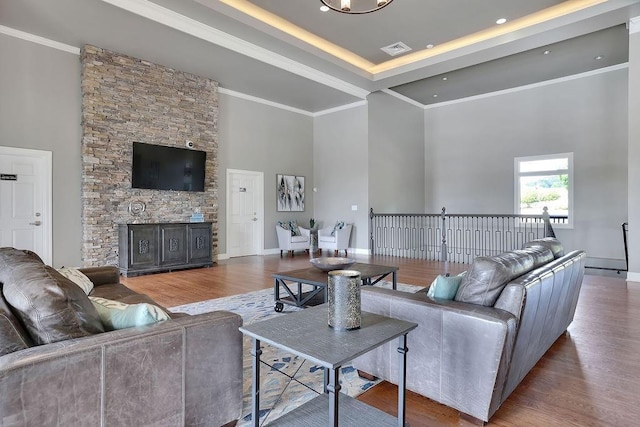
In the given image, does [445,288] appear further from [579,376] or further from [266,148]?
[266,148]

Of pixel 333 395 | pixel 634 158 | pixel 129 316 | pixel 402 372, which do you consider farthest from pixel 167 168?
pixel 634 158

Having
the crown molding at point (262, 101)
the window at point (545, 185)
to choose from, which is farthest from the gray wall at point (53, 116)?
the window at point (545, 185)

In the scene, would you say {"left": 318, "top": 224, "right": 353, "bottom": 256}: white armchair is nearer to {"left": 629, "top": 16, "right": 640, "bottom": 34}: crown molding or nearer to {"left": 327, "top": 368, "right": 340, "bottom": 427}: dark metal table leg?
{"left": 629, "top": 16, "right": 640, "bottom": 34}: crown molding

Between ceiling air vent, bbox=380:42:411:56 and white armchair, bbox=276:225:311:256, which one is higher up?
ceiling air vent, bbox=380:42:411:56

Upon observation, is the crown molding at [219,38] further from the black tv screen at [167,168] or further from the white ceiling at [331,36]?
the black tv screen at [167,168]

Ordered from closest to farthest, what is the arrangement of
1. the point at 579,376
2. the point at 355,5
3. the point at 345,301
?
the point at 345,301, the point at 579,376, the point at 355,5

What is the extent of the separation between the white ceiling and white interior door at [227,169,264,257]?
196cm

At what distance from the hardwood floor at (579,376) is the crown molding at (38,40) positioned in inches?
155

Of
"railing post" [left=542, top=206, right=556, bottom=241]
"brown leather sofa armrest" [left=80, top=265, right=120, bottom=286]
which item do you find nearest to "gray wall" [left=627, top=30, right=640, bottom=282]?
"railing post" [left=542, top=206, right=556, bottom=241]

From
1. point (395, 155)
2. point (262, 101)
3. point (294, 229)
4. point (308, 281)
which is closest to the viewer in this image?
point (308, 281)

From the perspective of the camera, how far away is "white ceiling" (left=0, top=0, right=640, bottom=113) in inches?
199

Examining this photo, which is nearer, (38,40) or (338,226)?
(38,40)

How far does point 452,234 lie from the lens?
9.80m

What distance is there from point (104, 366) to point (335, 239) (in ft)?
24.7
